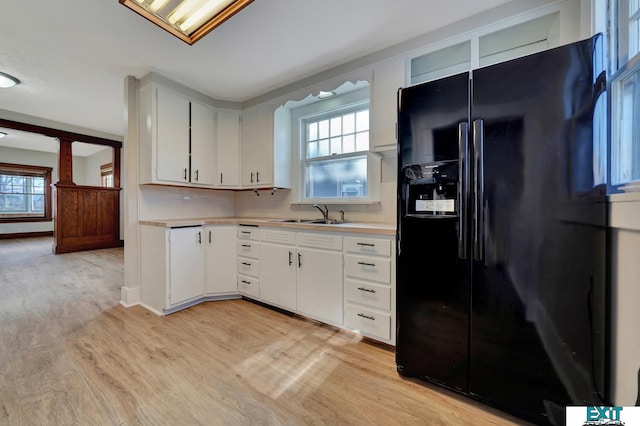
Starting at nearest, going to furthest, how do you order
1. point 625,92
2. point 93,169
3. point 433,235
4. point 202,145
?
point 625,92, point 433,235, point 202,145, point 93,169

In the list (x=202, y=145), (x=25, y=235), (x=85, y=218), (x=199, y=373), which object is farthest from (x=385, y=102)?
(x=25, y=235)

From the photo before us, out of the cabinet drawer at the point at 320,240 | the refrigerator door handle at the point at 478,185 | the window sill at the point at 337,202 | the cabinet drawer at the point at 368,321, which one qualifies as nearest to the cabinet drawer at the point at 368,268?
the cabinet drawer at the point at 320,240

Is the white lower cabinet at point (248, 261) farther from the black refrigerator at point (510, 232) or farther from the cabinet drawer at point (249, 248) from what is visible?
the black refrigerator at point (510, 232)

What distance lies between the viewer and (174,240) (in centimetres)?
249

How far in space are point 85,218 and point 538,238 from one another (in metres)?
7.78

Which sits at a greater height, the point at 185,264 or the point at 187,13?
the point at 187,13

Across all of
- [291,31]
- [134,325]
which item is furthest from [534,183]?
[134,325]

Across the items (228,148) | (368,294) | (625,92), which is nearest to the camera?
(625,92)

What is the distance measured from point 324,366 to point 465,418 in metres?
0.82

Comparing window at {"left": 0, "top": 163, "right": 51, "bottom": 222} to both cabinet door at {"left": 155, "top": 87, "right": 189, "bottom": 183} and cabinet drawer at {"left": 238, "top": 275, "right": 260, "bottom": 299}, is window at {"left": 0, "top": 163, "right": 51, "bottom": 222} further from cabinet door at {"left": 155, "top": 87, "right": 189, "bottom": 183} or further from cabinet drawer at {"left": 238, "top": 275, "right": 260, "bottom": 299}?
cabinet drawer at {"left": 238, "top": 275, "right": 260, "bottom": 299}

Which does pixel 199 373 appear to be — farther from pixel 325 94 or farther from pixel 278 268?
pixel 325 94

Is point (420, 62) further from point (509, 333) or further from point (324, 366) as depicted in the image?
point (324, 366)

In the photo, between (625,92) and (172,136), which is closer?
(625,92)

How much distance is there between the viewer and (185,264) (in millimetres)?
2594
